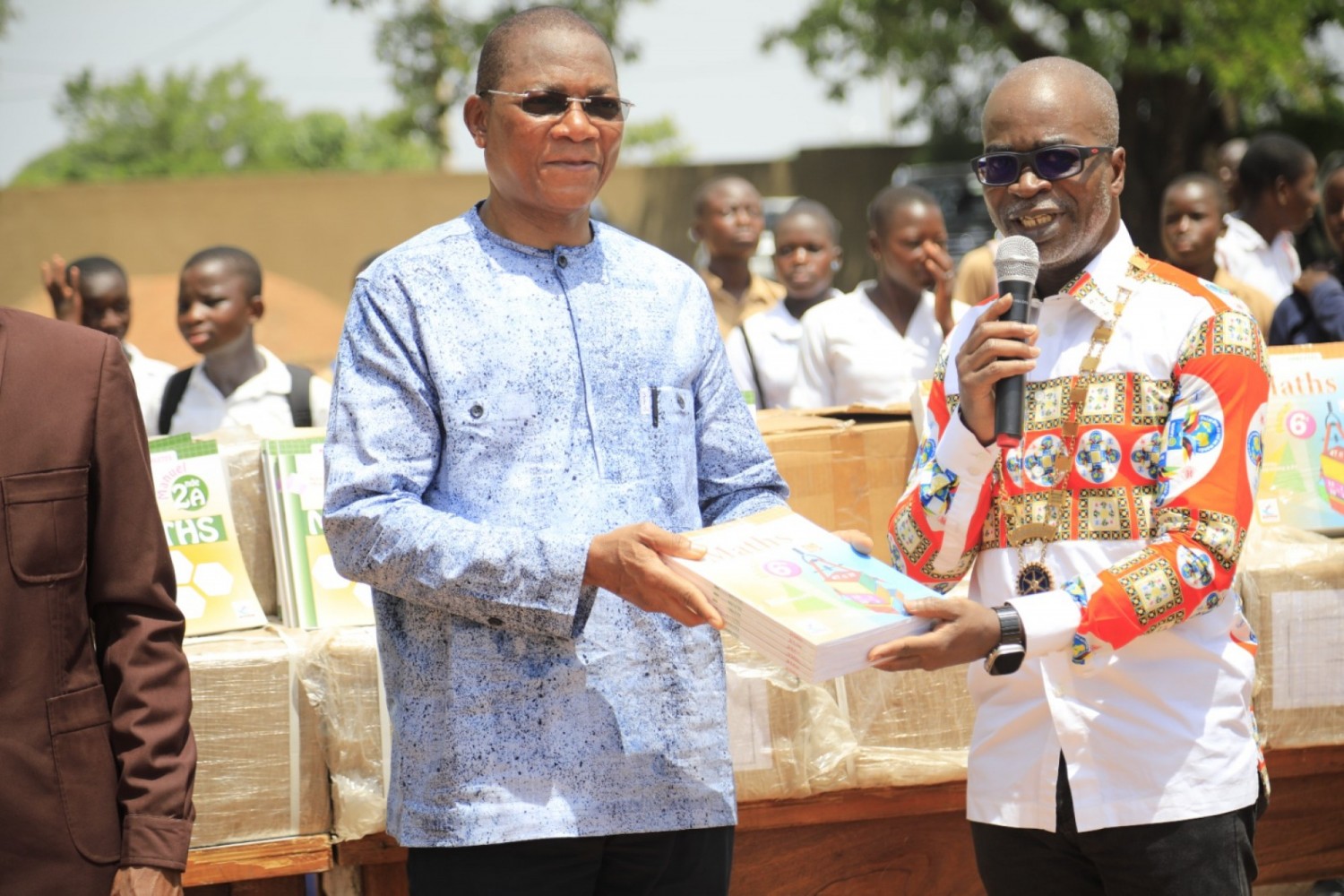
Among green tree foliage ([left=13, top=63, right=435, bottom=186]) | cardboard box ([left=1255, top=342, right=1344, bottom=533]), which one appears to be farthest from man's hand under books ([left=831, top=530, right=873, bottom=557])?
green tree foliage ([left=13, top=63, right=435, bottom=186])

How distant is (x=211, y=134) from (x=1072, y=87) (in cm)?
6059

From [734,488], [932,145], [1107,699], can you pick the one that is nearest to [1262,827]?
[1107,699]

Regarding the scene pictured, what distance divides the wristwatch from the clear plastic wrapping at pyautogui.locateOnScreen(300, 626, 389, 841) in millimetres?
1735

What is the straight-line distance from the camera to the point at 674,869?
2.54m

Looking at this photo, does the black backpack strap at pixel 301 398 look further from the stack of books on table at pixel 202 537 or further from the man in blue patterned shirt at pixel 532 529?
the man in blue patterned shirt at pixel 532 529

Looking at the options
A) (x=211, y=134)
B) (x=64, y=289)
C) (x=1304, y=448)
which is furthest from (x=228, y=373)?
(x=211, y=134)

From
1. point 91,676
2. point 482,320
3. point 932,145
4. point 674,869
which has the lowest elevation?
point 674,869

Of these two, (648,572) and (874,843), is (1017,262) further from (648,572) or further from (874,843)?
(874,843)

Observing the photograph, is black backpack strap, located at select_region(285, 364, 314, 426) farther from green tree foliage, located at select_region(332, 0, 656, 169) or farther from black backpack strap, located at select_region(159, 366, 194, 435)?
green tree foliage, located at select_region(332, 0, 656, 169)

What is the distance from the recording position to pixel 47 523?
87.9 inches

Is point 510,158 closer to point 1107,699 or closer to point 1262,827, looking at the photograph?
point 1107,699

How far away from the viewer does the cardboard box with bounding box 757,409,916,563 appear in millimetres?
4176

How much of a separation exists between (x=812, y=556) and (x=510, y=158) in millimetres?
843

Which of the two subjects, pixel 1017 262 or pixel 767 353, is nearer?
pixel 1017 262
